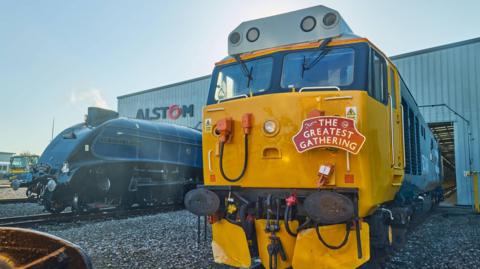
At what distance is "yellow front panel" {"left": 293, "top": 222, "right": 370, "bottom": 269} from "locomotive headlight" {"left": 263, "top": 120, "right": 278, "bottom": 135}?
111cm

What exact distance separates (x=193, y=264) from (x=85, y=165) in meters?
6.41

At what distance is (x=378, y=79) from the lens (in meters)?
4.40

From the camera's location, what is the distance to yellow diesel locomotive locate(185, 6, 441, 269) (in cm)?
379

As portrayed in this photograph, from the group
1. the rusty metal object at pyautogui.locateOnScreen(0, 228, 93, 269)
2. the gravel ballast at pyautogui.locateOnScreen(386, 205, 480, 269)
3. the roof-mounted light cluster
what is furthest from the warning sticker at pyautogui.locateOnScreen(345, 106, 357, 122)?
the rusty metal object at pyautogui.locateOnScreen(0, 228, 93, 269)

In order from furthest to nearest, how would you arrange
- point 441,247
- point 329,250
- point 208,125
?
point 441,247, point 208,125, point 329,250

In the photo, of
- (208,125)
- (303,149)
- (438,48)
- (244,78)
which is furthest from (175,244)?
(438,48)

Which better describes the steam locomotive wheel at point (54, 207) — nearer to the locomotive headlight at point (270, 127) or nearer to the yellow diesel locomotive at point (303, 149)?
the yellow diesel locomotive at point (303, 149)

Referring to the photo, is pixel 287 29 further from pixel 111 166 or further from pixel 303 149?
pixel 111 166

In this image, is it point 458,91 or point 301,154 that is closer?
point 301,154

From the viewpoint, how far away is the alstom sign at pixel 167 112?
78.3 feet

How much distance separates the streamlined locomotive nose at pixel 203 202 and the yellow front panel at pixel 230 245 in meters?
0.29

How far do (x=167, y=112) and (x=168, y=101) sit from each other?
2.41 feet

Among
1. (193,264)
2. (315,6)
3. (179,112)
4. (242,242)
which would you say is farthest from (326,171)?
(179,112)

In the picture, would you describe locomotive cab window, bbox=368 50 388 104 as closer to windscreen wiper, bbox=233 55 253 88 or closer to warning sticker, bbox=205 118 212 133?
windscreen wiper, bbox=233 55 253 88
